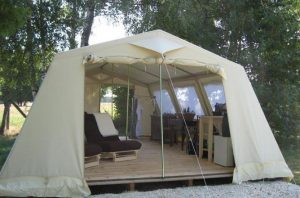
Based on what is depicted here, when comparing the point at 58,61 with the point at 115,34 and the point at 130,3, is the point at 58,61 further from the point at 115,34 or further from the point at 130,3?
the point at 115,34

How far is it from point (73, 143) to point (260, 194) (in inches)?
106

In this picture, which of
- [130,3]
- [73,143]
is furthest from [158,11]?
[73,143]

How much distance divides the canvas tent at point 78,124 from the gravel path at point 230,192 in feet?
0.81

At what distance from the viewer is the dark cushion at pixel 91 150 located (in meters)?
6.12

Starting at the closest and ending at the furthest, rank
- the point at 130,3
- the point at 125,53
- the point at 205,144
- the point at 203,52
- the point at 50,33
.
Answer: the point at 125,53
the point at 203,52
the point at 205,144
the point at 130,3
the point at 50,33

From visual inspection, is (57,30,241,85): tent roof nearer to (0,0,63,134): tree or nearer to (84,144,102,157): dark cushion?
(84,144,102,157): dark cushion

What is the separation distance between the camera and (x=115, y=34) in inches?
436

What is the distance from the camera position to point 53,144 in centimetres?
508

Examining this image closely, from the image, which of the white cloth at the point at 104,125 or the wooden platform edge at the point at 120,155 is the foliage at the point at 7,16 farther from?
the white cloth at the point at 104,125

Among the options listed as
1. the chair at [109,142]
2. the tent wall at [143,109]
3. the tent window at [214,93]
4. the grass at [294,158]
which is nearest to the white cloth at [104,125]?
the chair at [109,142]

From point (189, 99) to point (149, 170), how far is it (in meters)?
3.66

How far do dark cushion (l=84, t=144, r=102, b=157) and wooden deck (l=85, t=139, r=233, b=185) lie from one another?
0.23 metres

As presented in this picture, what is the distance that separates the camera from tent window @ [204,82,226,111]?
7805 mm

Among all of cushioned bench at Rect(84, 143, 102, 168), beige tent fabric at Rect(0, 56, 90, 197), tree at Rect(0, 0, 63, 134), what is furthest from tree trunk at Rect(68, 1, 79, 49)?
beige tent fabric at Rect(0, 56, 90, 197)
